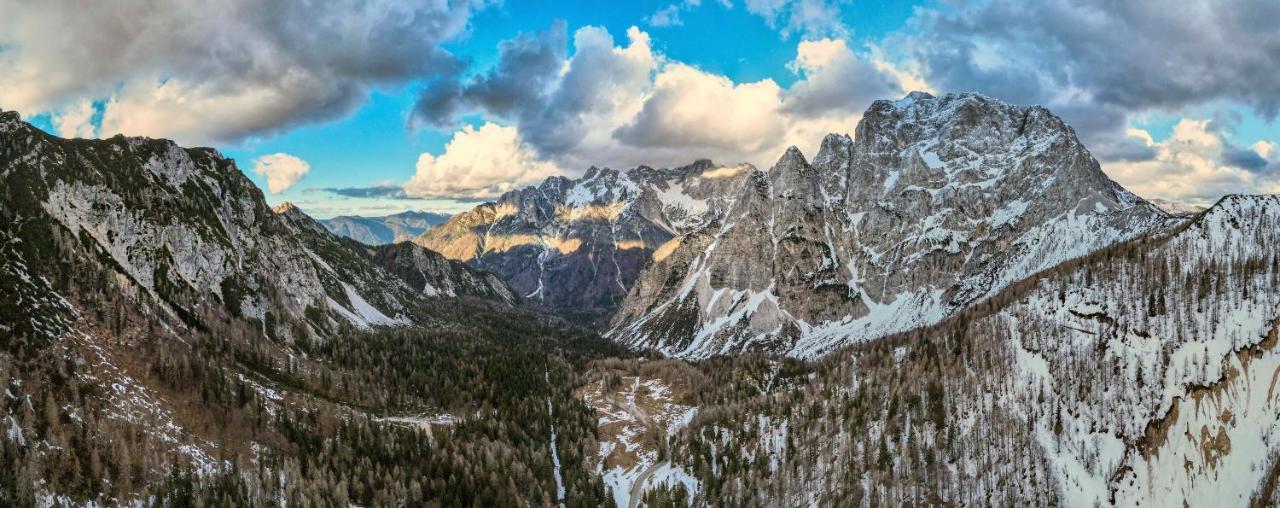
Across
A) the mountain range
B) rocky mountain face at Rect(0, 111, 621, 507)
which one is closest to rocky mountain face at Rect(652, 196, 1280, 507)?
the mountain range

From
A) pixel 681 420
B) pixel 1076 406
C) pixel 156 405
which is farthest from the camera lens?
pixel 681 420

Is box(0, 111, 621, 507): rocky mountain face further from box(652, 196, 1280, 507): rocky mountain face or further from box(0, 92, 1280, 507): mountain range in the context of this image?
box(652, 196, 1280, 507): rocky mountain face

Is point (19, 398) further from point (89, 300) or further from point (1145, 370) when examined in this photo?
point (1145, 370)

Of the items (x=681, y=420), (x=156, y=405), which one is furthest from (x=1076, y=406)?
(x=156, y=405)

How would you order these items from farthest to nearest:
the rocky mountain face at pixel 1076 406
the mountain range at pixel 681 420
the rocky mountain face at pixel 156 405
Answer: the rocky mountain face at pixel 156 405 → the mountain range at pixel 681 420 → the rocky mountain face at pixel 1076 406

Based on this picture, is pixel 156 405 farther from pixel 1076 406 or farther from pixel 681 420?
pixel 1076 406

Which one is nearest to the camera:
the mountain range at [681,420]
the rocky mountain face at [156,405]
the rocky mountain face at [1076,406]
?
the rocky mountain face at [1076,406]

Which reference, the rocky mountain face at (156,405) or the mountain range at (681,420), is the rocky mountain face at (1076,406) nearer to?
the mountain range at (681,420)

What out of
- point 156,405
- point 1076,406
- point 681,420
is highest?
point 156,405

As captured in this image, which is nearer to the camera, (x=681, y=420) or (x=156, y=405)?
(x=156, y=405)

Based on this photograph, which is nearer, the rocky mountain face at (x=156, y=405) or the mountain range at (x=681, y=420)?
the mountain range at (x=681, y=420)

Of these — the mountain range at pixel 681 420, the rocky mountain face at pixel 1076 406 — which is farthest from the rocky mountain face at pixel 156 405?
the rocky mountain face at pixel 1076 406
